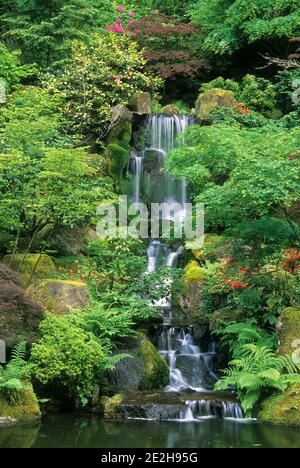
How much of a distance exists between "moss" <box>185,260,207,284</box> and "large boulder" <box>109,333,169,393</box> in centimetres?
283

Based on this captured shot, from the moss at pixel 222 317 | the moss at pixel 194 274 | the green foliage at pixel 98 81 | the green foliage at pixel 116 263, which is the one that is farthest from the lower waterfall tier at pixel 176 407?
the green foliage at pixel 98 81

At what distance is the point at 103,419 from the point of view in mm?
8984

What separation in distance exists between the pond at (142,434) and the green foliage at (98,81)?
937cm

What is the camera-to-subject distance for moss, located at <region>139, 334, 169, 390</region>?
1042cm

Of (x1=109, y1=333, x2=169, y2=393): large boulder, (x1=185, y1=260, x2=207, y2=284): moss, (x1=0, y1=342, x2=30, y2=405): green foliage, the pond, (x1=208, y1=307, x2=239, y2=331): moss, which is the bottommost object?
the pond

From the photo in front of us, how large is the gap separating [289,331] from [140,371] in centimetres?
267

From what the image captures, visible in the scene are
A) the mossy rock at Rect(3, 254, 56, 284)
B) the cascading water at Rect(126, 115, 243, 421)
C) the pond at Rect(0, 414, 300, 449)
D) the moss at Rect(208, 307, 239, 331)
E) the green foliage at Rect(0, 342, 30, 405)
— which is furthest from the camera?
the mossy rock at Rect(3, 254, 56, 284)

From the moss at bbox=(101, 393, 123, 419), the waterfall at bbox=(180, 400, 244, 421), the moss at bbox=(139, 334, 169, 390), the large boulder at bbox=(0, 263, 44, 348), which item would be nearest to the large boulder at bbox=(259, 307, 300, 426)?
the waterfall at bbox=(180, 400, 244, 421)

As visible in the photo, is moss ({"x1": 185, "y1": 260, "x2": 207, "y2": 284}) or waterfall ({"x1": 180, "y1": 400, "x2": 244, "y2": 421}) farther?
moss ({"x1": 185, "y1": 260, "x2": 207, "y2": 284})

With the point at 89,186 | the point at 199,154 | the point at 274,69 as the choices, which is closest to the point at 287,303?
the point at 199,154

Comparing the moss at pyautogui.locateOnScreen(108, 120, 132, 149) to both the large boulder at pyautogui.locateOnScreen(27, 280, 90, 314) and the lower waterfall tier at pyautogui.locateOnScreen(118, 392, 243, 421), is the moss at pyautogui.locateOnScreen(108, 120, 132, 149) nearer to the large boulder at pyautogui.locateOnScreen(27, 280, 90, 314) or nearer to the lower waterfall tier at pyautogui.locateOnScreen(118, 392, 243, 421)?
the large boulder at pyautogui.locateOnScreen(27, 280, 90, 314)

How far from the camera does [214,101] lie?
17.9m

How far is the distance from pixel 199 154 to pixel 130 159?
19.4 ft

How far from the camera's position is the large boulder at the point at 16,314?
923 cm
